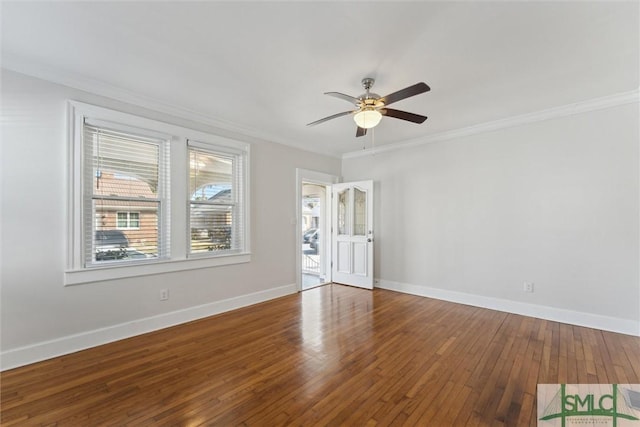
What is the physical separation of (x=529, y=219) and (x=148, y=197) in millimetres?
4970

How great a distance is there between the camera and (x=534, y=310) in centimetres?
367

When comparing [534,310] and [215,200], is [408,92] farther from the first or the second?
[534,310]

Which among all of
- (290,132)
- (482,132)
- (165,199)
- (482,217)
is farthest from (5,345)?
(482,132)

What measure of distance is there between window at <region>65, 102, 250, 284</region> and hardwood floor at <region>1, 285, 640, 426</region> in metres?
0.89

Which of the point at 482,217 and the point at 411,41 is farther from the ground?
the point at 411,41

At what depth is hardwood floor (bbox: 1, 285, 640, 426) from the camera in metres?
1.86

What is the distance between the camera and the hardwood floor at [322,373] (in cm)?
186

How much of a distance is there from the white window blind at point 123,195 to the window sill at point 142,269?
0.09m

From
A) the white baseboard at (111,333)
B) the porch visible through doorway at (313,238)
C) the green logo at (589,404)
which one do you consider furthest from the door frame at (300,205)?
the green logo at (589,404)

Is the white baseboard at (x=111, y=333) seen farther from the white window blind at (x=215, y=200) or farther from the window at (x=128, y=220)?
the window at (x=128, y=220)

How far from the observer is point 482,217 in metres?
4.13

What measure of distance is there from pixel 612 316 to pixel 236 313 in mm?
4668

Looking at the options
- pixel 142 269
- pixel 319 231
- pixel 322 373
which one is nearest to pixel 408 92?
pixel 322 373

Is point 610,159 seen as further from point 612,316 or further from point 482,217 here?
point 612,316
